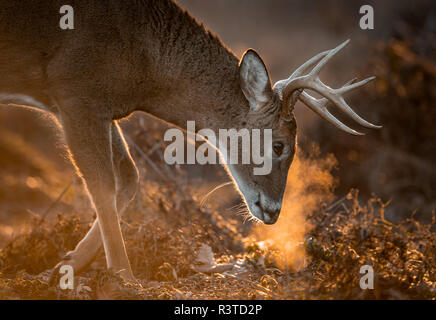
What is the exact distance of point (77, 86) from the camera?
5.30 m

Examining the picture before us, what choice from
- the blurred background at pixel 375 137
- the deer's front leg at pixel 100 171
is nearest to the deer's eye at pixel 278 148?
the deer's front leg at pixel 100 171

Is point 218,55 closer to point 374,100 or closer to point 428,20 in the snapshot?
point 374,100

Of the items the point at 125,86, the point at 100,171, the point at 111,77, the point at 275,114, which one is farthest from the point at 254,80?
the point at 100,171

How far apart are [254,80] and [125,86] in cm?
136

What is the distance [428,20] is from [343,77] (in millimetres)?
2956

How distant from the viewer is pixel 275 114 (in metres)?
5.89

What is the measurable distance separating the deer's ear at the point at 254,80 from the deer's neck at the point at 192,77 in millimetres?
103

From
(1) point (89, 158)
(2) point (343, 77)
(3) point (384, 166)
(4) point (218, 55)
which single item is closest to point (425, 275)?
(4) point (218, 55)

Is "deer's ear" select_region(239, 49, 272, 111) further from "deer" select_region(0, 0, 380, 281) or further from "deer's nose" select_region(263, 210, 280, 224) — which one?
"deer's nose" select_region(263, 210, 280, 224)

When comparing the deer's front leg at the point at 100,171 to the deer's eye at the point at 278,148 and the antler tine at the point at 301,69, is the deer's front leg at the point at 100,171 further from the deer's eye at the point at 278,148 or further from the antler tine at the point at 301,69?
the antler tine at the point at 301,69

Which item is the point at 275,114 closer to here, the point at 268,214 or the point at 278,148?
the point at 278,148

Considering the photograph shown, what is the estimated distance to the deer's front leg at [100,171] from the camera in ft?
17.7

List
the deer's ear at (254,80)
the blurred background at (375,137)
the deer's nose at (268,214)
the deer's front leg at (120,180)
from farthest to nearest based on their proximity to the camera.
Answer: the blurred background at (375,137) → the deer's nose at (268,214) → the deer's front leg at (120,180) → the deer's ear at (254,80)

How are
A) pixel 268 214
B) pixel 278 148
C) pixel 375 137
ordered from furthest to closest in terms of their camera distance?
pixel 375 137, pixel 268 214, pixel 278 148
